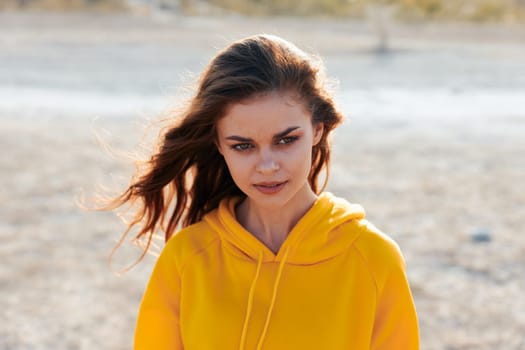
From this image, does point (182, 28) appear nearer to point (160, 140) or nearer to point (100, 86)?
point (100, 86)

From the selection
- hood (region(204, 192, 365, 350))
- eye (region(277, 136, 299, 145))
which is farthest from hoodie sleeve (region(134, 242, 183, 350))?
eye (region(277, 136, 299, 145))

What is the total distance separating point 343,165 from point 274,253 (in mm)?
5143

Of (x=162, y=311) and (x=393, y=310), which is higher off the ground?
(x=393, y=310)

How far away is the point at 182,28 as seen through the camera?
19594 mm

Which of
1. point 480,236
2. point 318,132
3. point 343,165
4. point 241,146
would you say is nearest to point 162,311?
point 241,146

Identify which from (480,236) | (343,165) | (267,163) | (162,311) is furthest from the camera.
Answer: (343,165)

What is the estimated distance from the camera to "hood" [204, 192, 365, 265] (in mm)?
1779

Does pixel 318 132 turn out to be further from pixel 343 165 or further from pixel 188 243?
pixel 343 165

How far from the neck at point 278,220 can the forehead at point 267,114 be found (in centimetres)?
22

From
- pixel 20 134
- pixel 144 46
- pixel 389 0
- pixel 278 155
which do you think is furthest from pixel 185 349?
pixel 389 0

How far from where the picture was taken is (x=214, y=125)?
190cm

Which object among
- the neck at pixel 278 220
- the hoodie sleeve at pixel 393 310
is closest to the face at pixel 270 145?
the neck at pixel 278 220

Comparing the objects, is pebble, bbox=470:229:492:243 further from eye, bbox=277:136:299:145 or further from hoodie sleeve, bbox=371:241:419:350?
eye, bbox=277:136:299:145

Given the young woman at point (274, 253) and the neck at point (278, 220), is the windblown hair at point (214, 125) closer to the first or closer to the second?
the young woman at point (274, 253)
